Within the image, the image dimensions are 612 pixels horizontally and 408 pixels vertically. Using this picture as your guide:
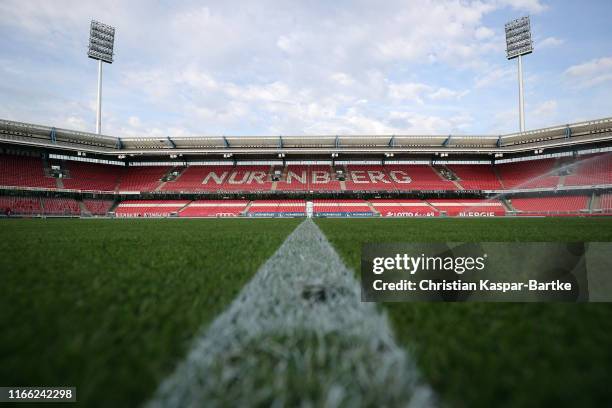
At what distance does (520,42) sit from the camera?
88.7ft

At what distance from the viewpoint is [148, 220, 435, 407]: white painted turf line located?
0.56 m

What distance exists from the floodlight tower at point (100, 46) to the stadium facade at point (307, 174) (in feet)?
12.1

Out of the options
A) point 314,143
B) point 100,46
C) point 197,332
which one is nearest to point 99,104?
point 100,46

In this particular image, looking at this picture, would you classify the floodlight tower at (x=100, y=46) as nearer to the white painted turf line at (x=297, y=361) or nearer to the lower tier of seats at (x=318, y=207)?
the lower tier of seats at (x=318, y=207)

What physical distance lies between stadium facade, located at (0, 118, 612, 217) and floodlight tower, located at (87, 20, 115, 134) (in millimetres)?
3677

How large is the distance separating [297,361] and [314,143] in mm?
28292

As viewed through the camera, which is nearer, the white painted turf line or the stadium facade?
the white painted turf line

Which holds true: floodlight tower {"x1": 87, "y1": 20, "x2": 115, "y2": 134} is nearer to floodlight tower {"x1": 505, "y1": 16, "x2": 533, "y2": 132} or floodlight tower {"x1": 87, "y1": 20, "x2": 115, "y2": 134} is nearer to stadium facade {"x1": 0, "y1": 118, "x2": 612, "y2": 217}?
stadium facade {"x1": 0, "y1": 118, "x2": 612, "y2": 217}

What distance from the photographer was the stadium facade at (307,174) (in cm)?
2212

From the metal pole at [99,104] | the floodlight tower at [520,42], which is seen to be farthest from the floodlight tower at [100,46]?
the floodlight tower at [520,42]

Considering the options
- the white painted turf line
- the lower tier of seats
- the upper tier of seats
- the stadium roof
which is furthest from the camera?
the stadium roof

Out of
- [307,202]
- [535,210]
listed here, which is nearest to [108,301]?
[307,202]

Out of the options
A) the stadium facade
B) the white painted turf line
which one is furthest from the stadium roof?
the white painted turf line

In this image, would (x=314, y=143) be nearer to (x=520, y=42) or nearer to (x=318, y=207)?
(x=318, y=207)
